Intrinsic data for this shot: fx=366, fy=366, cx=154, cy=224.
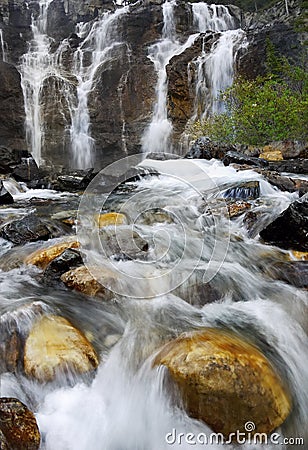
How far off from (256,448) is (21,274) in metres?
3.52

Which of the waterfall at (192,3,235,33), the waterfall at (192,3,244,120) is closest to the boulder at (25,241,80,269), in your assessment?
the waterfall at (192,3,244,120)

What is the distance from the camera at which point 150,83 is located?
909 inches

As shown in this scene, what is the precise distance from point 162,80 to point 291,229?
63.1ft

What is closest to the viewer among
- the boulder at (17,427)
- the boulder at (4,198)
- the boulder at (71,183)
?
the boulder at (17,427)

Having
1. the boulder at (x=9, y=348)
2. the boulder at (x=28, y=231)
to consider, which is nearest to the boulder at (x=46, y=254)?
the boulder at (x=28, y=231)

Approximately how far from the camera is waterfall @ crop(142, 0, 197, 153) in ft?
71.1

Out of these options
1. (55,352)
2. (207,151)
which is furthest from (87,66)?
(55,352)

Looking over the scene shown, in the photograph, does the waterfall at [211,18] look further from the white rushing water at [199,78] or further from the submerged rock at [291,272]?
the submerged rock at [291,272]

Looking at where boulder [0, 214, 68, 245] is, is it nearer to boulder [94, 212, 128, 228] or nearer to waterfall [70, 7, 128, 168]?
boulder [94, 212, 128, 228]

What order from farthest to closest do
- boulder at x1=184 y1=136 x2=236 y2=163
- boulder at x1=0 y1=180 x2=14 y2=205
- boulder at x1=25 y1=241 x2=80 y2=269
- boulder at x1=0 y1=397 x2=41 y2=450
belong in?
1. boulder at x1=184 y1=136 x2=236 y2=163
2. boulder at x1=0 y1=180 x2=14 y2=205
3. boulder at x1=25 y1=241 x2=80 y2=269
4. boulder at x1=0 y1=397 x2=41 y2=450

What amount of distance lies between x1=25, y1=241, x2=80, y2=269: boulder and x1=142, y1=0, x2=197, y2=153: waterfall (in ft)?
53.5

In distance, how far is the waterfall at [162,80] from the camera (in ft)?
71.1

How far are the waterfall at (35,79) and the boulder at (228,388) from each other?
20.4 m

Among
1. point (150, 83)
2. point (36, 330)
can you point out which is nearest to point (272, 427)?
point (36, 330)
